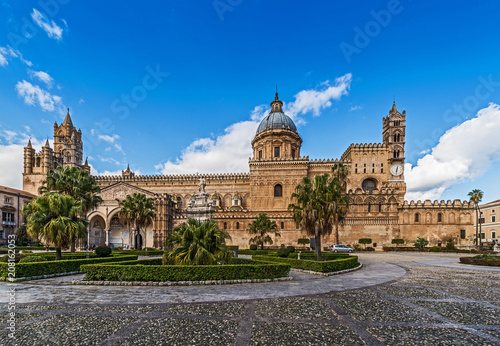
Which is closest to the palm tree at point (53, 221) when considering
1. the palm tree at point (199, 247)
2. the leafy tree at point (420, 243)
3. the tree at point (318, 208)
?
the palm tree at point (199, 247)

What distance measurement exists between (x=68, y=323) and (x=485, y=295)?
16.5 metres

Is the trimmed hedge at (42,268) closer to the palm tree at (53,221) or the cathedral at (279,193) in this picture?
the palm tree at (53,221)

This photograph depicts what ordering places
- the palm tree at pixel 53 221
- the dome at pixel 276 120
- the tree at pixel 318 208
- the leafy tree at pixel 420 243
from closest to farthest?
the palm tree at pixel 53 221, the tree at pixel 318 208, the leafy tree at pixel 420 243, the dome at pixel 276 120

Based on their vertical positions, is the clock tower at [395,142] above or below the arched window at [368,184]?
above

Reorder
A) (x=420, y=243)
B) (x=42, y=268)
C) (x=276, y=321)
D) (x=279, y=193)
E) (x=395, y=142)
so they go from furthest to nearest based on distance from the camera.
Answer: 1. (x=395, y=142)
2. (x=279, y=193)
3. (x=420, y=243)
4. (x=42, y=268)
5. (x=276, y=321)

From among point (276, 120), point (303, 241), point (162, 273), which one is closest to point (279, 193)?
point (303, 241)

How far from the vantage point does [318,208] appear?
22641mm

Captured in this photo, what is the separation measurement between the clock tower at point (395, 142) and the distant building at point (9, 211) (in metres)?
71.0

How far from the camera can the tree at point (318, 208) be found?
2269cm

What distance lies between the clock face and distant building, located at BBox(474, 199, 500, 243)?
1478 cm

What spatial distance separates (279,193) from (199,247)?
4296 cm

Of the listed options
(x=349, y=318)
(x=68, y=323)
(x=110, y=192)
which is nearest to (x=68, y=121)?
(x=110, y=192)

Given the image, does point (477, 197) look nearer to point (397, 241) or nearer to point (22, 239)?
point (397, 241)

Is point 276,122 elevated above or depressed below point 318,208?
above
